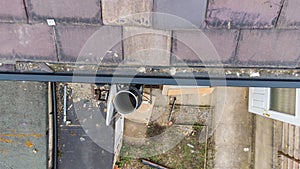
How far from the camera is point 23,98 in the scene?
351cm

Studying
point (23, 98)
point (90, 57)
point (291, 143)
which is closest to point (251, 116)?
point (291, 143)

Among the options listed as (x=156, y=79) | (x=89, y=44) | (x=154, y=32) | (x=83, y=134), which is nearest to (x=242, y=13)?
(x=154, y=32)

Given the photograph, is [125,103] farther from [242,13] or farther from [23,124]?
[23,124]

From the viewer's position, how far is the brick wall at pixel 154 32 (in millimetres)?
1488

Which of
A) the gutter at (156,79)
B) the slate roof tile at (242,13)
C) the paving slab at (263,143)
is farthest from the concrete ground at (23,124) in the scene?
the paving slab at (263,143)

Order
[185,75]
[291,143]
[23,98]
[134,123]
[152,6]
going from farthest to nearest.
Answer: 1. [134,123]
2. [291,143]
3. [23,98]
4. [185,75]
5. [152,6]

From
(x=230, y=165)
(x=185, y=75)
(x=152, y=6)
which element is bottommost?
(x=230, y=165)

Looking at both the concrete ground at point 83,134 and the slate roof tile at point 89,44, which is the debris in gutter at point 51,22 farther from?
the concrete ground at point 83,134

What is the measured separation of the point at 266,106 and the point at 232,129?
3.41 feet

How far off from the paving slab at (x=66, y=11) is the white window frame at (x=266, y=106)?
9.55 ft

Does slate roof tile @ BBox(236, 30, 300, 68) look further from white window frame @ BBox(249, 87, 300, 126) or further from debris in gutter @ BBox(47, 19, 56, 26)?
white window frame @ BBox(249, 87, 300, 126)

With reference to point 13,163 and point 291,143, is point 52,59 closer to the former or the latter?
point 13,163

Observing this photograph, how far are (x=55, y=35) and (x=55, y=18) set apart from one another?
0.32ft

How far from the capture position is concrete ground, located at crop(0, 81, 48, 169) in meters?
3.47
